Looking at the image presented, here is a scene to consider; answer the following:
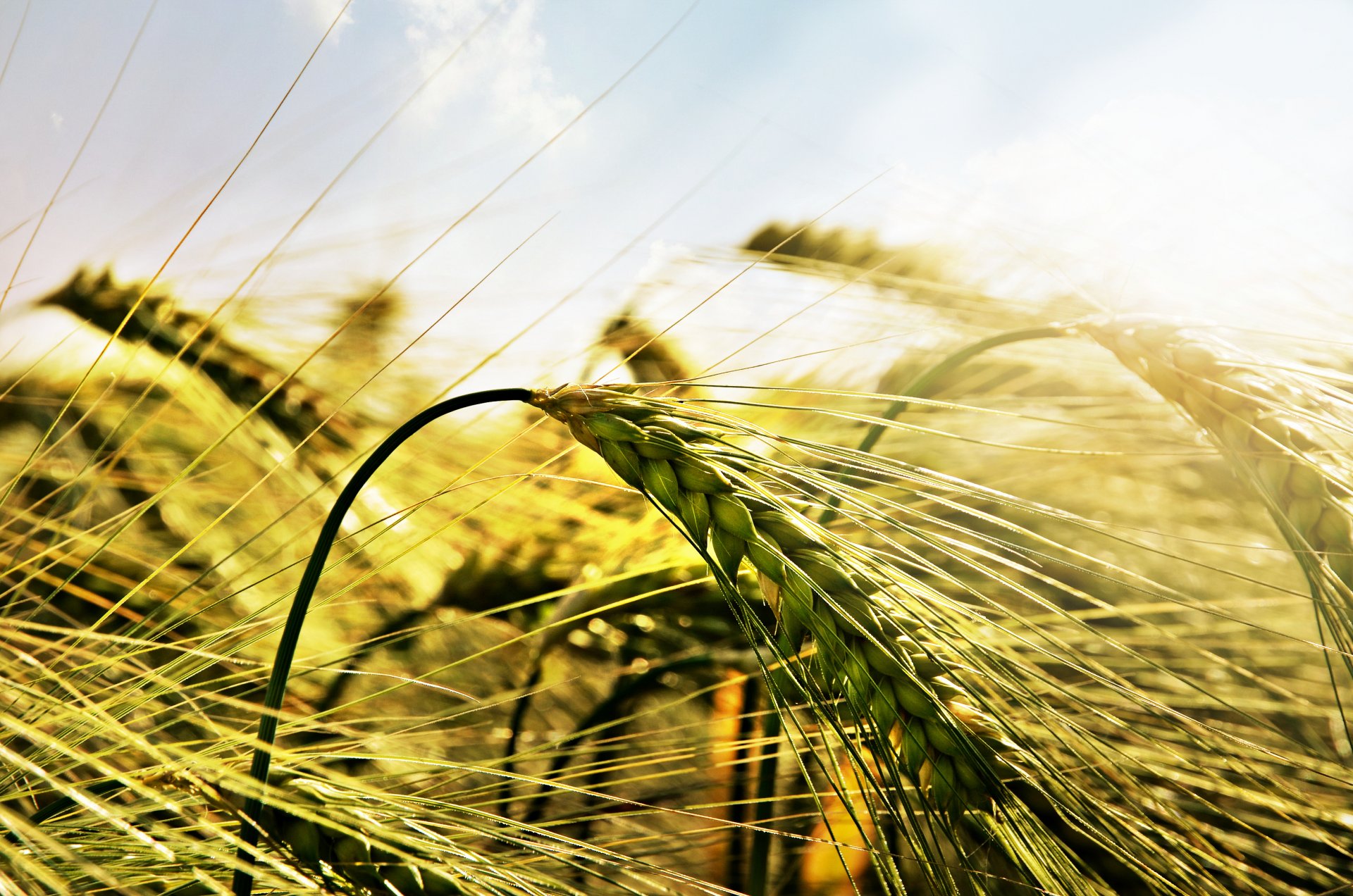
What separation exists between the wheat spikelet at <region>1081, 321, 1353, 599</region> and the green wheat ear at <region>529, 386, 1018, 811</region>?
0.18 m

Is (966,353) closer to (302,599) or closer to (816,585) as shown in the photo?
(816,585)

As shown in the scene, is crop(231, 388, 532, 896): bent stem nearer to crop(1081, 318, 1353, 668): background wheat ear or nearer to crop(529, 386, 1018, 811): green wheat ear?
crop(529, 386, 1018, 811): green wheat ear

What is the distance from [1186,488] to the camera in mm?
805

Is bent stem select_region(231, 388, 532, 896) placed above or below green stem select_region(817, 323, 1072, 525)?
above

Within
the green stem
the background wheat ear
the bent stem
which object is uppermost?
the bent stem

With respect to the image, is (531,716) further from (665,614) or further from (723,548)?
(723,548)

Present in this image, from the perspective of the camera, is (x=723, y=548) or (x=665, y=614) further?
(x=665, y=614)

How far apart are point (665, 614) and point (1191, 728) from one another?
0.48m

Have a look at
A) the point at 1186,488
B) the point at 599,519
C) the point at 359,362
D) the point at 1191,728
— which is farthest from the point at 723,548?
the point at 1186,488

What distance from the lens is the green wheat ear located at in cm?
29

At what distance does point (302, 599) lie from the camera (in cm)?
30

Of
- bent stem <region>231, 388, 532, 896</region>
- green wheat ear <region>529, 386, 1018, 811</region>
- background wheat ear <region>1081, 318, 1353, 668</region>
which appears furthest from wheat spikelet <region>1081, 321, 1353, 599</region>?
bent stem <region>231, 388, 532, 896</region>

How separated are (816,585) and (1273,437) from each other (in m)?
0.27

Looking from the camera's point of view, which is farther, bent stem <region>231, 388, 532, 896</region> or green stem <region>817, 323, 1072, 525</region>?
green stem <region>817, 323, 1072, 525</region>
